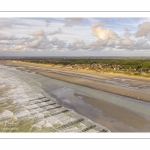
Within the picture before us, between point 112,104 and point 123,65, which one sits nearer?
point 112,104

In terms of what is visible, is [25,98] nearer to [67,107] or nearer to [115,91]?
[67,107]

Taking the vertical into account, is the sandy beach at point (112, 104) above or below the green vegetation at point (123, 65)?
below

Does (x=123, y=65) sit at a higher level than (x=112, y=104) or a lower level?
higher

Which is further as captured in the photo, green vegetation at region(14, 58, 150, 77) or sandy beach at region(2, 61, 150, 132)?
green vegetation at region(14, 58, 150, 77)

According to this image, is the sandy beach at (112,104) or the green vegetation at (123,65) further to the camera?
the green vegetation at (123,65)

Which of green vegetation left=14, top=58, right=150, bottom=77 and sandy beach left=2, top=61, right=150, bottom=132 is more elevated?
green vegetation left=14, top=58, right=150, bottom=77
